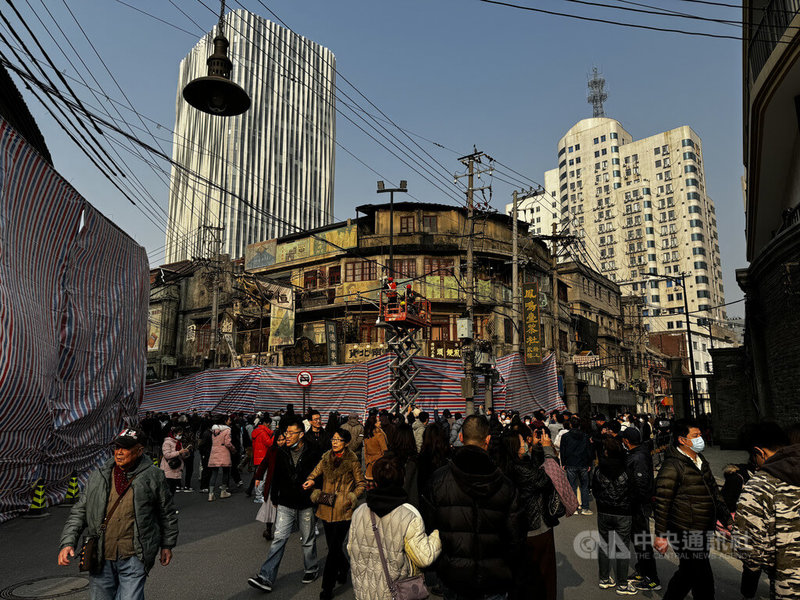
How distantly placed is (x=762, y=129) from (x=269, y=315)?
112 feet

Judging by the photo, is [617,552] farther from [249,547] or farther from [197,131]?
[197,131]

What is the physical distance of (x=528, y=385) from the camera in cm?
2327

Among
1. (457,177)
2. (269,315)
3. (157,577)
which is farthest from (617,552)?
(269,315)

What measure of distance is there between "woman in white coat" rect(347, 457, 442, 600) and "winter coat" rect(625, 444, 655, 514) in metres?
3.32

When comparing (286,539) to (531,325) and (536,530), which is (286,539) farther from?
(531,325)

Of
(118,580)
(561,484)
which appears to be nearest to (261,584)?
(118,580)

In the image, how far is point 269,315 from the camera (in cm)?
4000

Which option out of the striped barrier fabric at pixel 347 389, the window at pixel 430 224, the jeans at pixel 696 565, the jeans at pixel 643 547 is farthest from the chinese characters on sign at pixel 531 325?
the jeans at pixel 696 565

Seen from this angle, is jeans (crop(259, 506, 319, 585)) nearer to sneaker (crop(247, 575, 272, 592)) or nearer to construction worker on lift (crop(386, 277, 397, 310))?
sneaker (crop(247, 575, 272, 592))

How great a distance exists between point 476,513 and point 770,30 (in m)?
12.0


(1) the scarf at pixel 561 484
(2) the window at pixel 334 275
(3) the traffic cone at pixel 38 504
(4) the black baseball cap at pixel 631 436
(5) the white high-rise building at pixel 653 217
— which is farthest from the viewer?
(5) the white high-rise building at pixel 653 217

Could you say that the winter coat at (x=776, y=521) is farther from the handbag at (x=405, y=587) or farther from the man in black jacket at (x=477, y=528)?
the handbag at (x=405, y=587)

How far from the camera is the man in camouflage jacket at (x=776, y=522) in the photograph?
11.1ft

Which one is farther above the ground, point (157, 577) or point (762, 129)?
point (762, 129)
